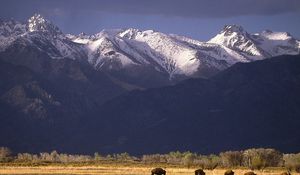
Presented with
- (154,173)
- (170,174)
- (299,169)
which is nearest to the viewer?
(154,173)

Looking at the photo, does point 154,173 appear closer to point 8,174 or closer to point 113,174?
point 113,174

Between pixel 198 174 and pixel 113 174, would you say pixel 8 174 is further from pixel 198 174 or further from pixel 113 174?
pixel 198 174

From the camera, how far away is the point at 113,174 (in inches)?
6171

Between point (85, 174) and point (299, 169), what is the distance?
6544 centimetres

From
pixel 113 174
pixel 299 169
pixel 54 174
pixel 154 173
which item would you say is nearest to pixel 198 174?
pixel 154 173

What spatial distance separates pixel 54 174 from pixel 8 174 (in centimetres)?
943

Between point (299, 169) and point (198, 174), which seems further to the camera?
point (299, 169)

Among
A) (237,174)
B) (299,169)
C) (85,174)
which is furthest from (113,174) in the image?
(299,169)

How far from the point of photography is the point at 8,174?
494ft

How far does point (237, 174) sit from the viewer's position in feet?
560

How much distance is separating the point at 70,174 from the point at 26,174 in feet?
30.4

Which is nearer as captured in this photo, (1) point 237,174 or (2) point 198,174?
(2) point 198,174

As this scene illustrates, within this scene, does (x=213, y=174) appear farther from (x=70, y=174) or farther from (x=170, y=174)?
(x=70, y=174)

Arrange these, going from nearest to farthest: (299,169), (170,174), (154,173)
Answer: (154,173) < (170,174) < (299,169)
